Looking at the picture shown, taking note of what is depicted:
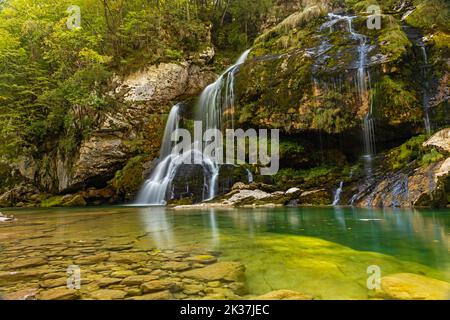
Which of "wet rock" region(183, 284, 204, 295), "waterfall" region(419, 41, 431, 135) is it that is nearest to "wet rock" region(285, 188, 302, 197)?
"waterfall" region(419, 41, 431, 135)

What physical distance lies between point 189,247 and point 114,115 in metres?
14.7

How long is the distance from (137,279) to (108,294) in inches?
14.0

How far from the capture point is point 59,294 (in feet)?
7.67

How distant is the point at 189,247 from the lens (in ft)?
13.3

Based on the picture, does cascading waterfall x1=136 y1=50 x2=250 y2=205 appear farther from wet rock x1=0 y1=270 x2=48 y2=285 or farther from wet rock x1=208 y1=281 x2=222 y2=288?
wet rock x1=208 y1=281 x2=222 y2=288

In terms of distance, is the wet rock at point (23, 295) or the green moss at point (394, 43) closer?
the wet rock at point (23, 295)

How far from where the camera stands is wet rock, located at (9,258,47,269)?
3226 mm

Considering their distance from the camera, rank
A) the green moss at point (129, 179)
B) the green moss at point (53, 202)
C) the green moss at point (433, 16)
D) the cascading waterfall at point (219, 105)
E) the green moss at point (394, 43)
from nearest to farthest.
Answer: the green moss at point (433, 16) → the green moss at point (394, 43) → the cascading waterfall at point (219, 105) → the green moss at point (129, 179) → the green moss at point (53, 202)

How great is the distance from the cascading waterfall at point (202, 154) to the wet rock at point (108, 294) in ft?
34.1

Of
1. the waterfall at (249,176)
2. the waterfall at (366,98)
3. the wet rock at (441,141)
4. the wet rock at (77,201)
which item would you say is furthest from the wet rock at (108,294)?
the wet rock at (77,201)

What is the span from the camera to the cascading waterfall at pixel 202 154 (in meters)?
13.5

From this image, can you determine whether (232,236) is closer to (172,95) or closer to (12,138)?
(172,95)

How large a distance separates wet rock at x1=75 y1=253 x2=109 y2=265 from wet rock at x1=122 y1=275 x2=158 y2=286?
80 cm

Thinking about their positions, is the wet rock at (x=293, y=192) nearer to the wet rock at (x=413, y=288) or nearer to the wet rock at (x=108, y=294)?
the wet rock at (x=413, y=288)
